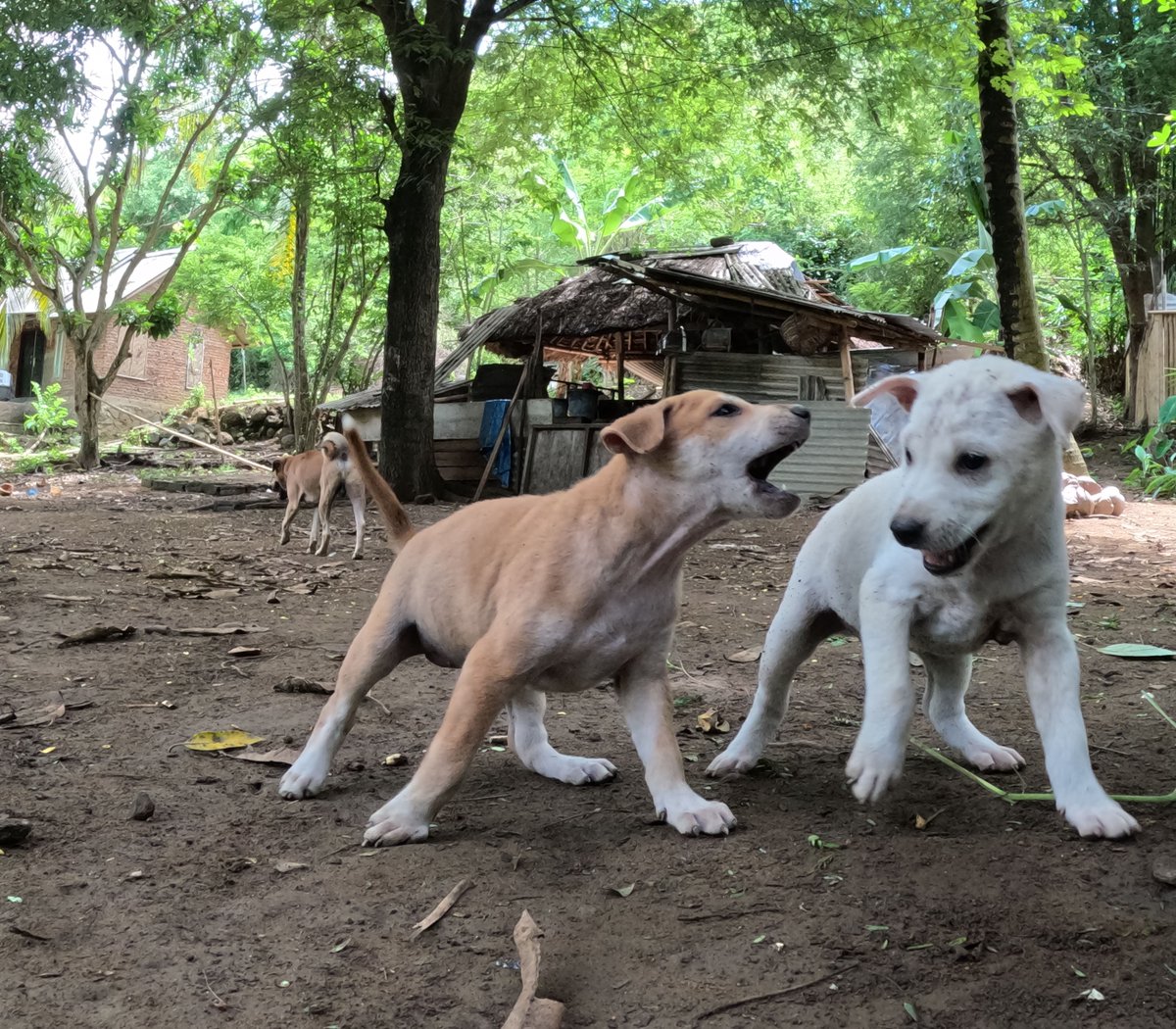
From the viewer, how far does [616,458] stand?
3713mm

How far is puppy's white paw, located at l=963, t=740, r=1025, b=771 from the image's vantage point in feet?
13.4

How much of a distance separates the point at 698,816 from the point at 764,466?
3.88 ft

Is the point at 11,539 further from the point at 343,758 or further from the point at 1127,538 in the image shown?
the point at 1127,538

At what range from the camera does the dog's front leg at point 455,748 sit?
3455mm

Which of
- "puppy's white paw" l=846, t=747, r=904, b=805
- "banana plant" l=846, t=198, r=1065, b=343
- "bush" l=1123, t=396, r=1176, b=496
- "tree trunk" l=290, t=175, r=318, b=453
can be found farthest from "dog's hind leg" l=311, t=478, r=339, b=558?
"banana plant" l=846, t=198, r=1065, b=343

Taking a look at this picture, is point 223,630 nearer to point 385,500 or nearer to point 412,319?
point 385,500

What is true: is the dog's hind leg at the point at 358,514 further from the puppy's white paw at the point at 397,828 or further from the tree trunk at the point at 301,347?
the tree trunk at the point at 301,347

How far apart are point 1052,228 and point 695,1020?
30903mm

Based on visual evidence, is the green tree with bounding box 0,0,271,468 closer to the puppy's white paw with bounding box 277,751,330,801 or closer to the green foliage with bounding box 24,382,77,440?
the green foliage with bounding box 24,382,77,440

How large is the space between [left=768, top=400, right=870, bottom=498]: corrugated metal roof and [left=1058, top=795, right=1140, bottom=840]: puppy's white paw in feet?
45.1

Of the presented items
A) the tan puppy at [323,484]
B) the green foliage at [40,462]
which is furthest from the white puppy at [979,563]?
the green foliage at [40,462]

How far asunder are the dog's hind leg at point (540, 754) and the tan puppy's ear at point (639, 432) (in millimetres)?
1160

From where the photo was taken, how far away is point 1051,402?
309 centimetres

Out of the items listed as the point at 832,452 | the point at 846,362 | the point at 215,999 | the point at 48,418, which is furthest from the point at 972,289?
the point at 215,999
